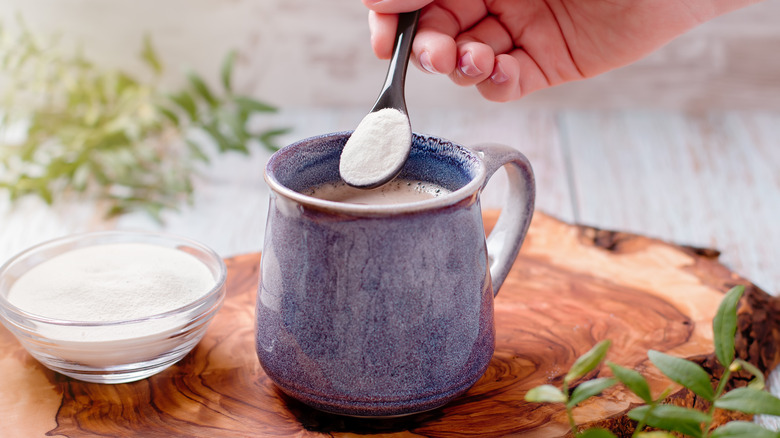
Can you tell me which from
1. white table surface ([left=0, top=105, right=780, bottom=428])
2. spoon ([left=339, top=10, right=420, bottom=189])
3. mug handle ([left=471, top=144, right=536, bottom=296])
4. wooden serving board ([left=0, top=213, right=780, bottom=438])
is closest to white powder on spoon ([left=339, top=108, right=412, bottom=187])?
spoon ([left=339, top=10, right=420, bottom=189])

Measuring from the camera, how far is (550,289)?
38.4 inches

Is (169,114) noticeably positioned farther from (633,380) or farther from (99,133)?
(633,380)

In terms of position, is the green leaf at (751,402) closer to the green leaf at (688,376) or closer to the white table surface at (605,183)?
the green leaf at (688,376)

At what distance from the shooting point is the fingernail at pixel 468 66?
2.96ft

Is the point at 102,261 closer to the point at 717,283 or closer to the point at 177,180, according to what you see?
the point at 177,180

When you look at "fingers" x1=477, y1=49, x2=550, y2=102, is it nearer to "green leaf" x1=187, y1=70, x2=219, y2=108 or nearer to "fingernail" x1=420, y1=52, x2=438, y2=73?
"fingernail" x1=420, y1=52, x2=438, y2=73

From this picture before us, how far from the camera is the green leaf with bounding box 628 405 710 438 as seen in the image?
1.83 ft

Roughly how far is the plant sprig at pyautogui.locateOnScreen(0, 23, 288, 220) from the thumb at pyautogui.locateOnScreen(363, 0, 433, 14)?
63 centimetres

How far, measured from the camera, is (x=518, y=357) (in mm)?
832

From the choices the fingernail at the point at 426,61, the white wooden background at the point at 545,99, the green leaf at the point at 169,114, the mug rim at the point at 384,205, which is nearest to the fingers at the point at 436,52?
the fingernail at the point at 426,61

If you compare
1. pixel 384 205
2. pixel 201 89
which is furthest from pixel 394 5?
pixel 201 89

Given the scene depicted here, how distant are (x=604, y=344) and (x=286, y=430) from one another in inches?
12.4

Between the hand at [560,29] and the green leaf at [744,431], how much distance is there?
51cm

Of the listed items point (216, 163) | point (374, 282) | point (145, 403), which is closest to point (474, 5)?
point (374, 282)
